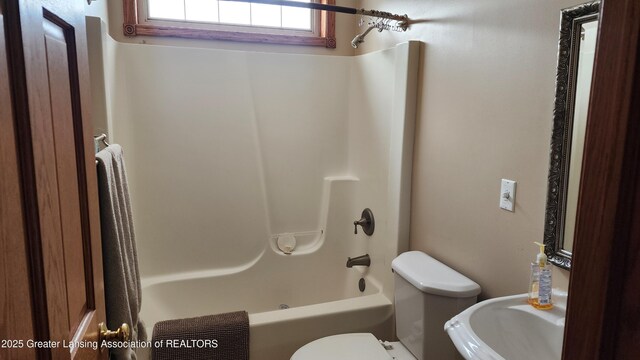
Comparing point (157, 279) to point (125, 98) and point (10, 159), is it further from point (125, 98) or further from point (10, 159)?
point (10, 159)

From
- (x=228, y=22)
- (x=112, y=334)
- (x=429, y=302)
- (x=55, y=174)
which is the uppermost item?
(x=228, y=22)

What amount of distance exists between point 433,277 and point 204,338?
102cm

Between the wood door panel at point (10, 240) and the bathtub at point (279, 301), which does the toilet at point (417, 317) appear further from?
the wood door panel at point (10, 240)

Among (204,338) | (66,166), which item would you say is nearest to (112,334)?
(66,166)

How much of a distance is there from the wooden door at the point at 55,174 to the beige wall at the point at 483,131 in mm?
1280

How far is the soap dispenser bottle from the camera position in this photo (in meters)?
1.22

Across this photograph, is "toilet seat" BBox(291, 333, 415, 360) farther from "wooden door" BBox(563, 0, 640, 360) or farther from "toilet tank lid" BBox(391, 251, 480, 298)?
"wooden door" BBox(563, 0, 640, 360)

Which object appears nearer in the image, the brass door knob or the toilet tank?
the brass door knob

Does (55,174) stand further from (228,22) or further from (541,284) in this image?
(228,22)

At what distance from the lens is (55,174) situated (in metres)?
0.68

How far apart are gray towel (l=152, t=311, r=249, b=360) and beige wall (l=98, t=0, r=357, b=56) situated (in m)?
1.60

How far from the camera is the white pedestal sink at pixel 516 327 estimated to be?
1146mm

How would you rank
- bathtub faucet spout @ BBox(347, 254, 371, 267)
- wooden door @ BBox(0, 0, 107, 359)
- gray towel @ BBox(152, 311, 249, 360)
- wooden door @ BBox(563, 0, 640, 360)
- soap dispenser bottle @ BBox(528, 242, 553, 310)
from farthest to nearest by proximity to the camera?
bathtub faucet spout @ BBox(347, 254, 371, 267), gray towel @ BBox(152, 311, 249, 360), soap dispenser bottle @ BBox(528, 242, 553, 310), wooden door @ BBox(0, 0, 107, 359), wooden door @ BBox(563, 0, 640, 360)

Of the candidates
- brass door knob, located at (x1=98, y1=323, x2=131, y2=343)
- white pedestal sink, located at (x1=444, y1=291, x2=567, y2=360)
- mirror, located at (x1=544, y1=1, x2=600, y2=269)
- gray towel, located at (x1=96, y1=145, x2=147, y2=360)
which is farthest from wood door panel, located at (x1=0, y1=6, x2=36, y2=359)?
mirror, located at (x1=544, y1=1, x2=600, y2=269)
